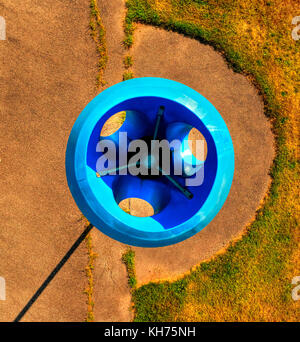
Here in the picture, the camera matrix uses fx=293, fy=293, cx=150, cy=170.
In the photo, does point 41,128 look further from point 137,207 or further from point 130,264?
point 130,264

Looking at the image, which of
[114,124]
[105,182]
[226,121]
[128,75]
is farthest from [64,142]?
[226,121]

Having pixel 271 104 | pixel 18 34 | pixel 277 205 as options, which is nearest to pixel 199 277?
pixel 277 205

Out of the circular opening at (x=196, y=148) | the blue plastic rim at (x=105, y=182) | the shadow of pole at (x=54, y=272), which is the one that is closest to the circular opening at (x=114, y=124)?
the circular opening at (x=196, y=148)

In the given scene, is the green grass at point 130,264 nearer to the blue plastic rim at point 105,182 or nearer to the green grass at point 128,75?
the blue plastic rim at point 105,182

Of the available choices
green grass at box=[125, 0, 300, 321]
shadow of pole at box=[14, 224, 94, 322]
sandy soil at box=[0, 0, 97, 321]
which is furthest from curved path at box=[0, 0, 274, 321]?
green grass at box=[125, 0, 300, 321]

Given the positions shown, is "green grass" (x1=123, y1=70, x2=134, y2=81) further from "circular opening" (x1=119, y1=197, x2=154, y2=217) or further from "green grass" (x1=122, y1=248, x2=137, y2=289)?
"green grass" (x1=122, y1=248, x2=137, y2=289)
